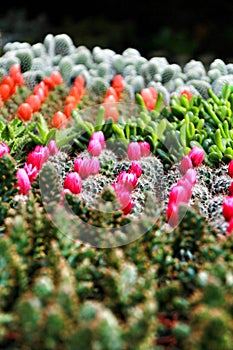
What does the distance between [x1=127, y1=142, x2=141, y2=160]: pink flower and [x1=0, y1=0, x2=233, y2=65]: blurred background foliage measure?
4.71 m

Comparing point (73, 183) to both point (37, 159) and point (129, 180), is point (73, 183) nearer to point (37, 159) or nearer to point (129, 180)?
point (129, 180)

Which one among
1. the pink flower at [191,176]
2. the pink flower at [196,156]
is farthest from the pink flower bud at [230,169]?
the pink flower at [191,176]

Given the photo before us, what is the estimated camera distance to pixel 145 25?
9.10 meters

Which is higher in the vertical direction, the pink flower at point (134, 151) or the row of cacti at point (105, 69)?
the pink flower at point (134, 151)

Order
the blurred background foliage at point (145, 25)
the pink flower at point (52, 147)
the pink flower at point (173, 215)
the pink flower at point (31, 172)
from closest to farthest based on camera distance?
the pink flower at point (173, 215) → the pink flower at point (31, 172) → the pink flower at point (52, 147) → the blurred background foliage at point (145, 25)

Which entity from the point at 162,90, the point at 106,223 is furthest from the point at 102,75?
the point at 106,223

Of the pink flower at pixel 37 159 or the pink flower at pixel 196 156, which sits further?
the pink flower at pixel 196 156

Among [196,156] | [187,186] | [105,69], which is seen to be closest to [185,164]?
[196,156]

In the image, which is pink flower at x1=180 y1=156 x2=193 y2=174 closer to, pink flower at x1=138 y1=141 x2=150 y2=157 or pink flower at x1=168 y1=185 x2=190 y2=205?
pink flower at x1=138 y1=141 x2=150 y2=157

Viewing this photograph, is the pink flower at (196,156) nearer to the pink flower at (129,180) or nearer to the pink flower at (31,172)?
the pink flower at (129,180)

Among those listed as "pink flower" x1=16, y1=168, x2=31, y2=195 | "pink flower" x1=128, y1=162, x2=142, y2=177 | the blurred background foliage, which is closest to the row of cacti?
"pink flower" x1=128, y1=162, x2=142, y2=177

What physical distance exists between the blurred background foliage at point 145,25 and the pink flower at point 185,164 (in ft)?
15.7

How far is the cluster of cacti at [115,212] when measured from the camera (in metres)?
1.51

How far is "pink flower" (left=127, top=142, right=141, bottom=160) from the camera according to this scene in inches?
124
